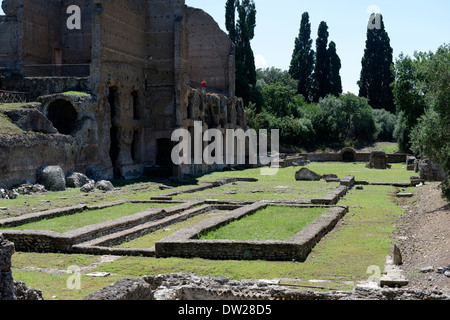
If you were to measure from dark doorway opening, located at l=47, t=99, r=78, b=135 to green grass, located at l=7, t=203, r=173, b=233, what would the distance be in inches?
377

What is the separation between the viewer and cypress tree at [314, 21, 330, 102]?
59344 millimetres

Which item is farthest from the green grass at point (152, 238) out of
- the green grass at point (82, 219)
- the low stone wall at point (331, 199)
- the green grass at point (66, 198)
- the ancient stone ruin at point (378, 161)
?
the ancient stone ruin at point (378, 161)

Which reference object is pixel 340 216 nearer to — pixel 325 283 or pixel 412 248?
pixel 412 248

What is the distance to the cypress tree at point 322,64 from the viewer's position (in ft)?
195

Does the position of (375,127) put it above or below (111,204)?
above

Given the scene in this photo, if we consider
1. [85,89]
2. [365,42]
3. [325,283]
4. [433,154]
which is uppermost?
[365,42]

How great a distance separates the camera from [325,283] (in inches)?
316

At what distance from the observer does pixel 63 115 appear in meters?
25.5

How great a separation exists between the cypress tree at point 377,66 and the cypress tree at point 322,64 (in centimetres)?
392

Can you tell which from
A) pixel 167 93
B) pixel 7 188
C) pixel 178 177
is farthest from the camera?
pixel 167 93

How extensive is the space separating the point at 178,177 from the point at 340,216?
43.8 ft

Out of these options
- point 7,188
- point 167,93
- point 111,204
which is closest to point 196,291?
point 111,204

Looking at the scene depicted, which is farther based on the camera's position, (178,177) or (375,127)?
(375,127)

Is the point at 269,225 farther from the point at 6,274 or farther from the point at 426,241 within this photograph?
the point at 6,274
